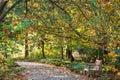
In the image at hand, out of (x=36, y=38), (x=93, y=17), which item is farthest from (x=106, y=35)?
(x=36, y=38)

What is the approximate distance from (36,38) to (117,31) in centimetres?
239

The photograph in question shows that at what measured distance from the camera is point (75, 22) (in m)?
9.70

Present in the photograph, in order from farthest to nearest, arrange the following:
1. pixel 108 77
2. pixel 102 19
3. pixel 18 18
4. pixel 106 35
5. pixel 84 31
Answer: pixel 108 77 → pixel 84 31 → pixel 18 18 → pixel 106 35 → pixel 102 19

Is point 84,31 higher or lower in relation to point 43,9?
lower

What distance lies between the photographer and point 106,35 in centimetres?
864

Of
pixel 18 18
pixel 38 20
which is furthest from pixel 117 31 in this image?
pixel 18 18

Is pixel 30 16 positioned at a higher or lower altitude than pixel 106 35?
higher

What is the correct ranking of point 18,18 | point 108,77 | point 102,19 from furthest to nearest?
point 108,77 → point 18,18 → point 102,19

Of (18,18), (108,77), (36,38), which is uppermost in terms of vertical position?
(18,18)

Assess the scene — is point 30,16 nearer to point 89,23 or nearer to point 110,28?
point 89,23

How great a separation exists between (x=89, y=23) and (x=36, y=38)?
1.63m

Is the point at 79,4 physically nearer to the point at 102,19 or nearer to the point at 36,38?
the point at 102,19

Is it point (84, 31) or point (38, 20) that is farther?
point (84, 31)

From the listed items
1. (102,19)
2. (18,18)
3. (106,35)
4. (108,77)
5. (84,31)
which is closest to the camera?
(102,19)
